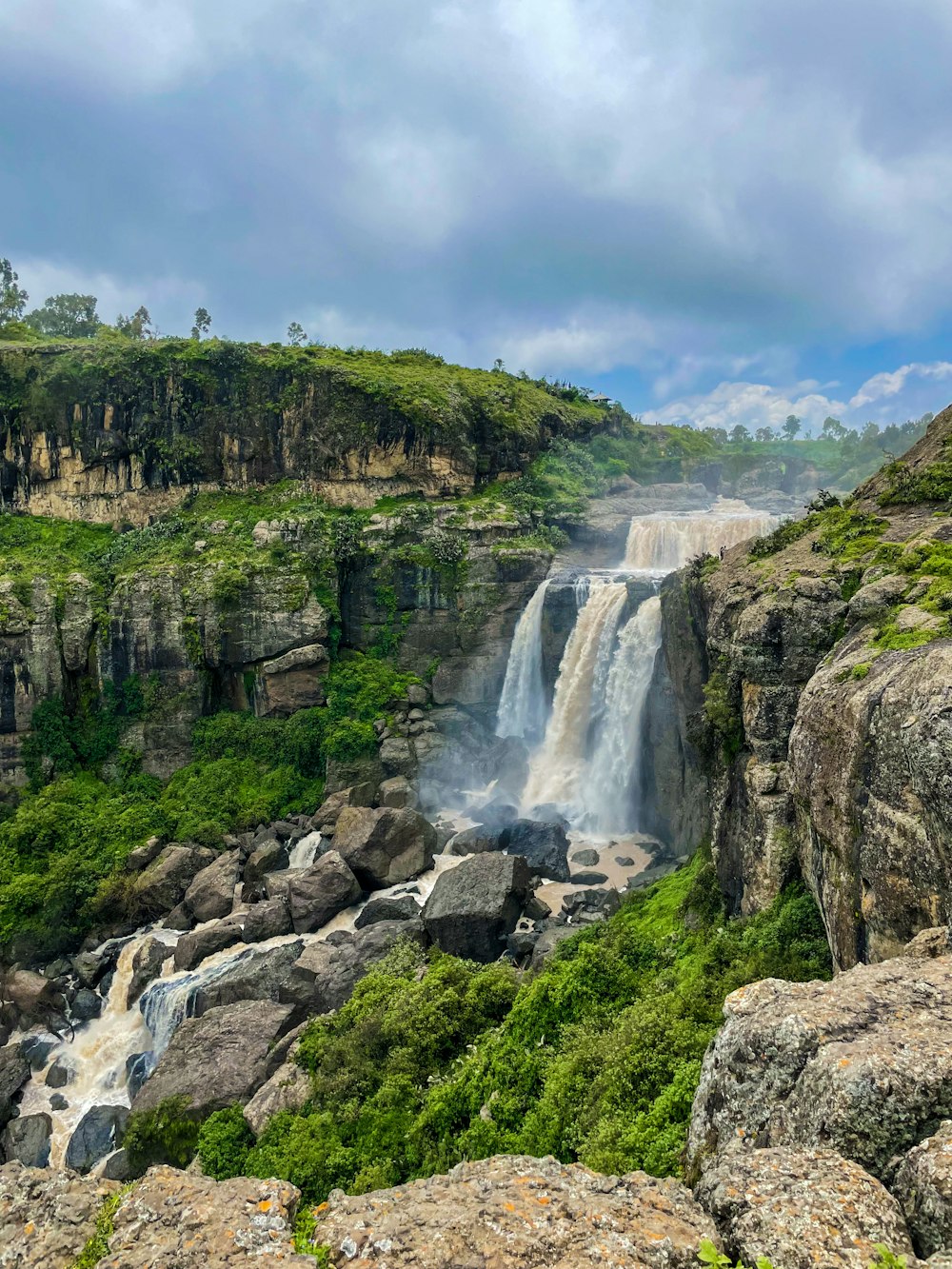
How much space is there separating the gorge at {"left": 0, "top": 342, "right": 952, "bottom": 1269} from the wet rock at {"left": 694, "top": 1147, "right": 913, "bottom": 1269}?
0.03 metres

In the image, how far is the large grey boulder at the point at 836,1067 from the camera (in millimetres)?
5039

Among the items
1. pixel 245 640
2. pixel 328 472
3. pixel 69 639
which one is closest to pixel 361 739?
pixel 245 640

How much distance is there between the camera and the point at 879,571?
14219mm

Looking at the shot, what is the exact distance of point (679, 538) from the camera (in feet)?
127

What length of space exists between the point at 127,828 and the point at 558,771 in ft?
61.3

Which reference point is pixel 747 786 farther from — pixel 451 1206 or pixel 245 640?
pixel 245 640

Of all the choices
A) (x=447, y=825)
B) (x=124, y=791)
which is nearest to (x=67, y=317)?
(x=124, y=791)

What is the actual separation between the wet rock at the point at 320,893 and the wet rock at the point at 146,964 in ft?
13.9

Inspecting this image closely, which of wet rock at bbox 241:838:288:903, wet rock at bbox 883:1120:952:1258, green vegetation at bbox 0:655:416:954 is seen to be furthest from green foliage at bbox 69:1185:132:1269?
green vegetation at bbox 0:655:416:954

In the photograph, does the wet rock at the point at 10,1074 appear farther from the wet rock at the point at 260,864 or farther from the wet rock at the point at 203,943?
the wet rock at the point at 260,864

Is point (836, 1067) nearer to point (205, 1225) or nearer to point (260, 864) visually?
point (205, 1225)

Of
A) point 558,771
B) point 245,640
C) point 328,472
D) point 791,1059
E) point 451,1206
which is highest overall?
point 328,472

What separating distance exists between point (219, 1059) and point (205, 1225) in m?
11.1

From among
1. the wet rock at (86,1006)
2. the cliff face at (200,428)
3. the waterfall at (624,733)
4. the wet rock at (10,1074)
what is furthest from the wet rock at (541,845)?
the cliff face at (200,428)
